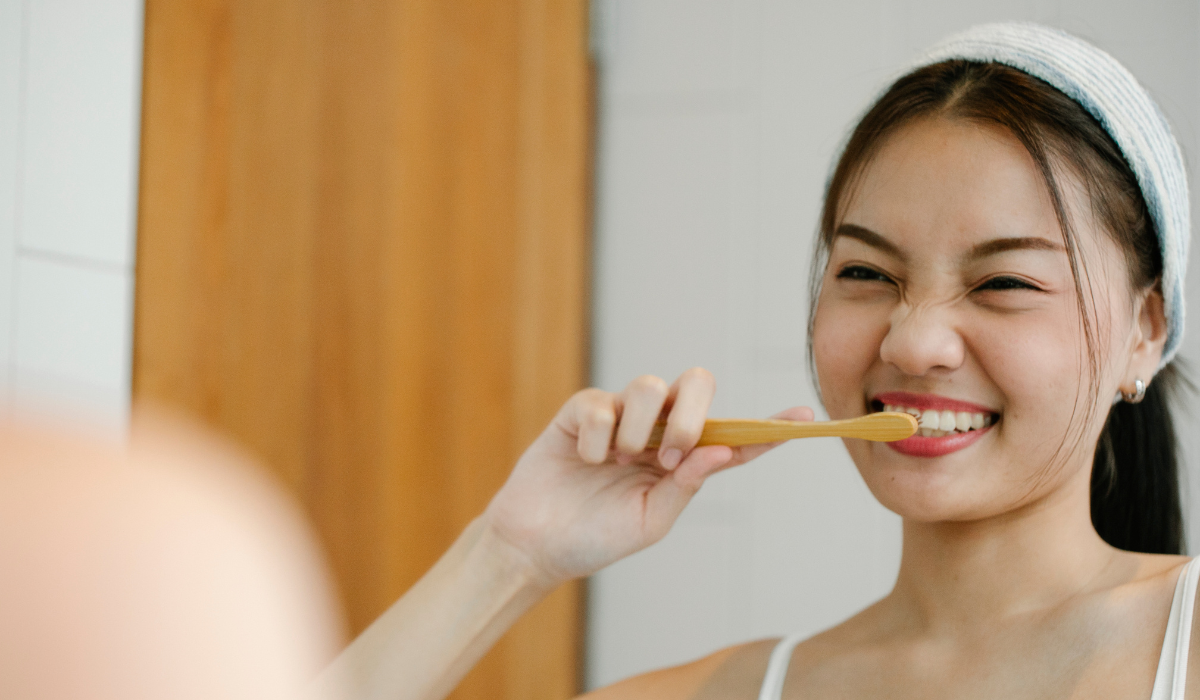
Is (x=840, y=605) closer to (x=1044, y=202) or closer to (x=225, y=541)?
(x=1044, y=202)

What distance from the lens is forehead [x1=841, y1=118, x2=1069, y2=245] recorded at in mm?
611

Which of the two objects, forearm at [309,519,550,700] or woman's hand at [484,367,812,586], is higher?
woman's hand at [484,367,812,586]

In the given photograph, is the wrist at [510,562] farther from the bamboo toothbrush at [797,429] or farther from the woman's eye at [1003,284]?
the woman's eye at [1003,284]

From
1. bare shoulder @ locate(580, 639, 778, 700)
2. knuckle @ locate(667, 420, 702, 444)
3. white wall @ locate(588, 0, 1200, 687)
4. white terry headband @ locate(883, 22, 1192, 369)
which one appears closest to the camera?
knuckle @ locate(667, 420, 702, 444)

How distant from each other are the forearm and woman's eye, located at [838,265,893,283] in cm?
31

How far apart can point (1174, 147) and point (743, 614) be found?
93 cm

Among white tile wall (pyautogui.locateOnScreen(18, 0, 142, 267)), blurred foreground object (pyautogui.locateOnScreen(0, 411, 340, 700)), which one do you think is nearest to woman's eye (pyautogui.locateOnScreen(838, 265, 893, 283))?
blurred foreground object (pyautogui.locateOnScreen(0, 411, 340, 700))

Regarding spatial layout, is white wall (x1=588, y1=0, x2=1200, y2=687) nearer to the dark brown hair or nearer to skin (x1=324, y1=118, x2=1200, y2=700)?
the dark brown hair

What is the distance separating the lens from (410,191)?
1072 millimetres

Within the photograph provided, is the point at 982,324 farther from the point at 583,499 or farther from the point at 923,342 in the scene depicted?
the point at 583,499

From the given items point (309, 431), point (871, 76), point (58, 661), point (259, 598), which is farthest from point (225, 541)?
point (871, 76)

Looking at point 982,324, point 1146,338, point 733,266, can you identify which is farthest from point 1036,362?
point 733,266

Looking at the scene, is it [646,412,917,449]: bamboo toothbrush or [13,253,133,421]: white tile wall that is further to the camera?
[13,253,133,421]: white tile wall

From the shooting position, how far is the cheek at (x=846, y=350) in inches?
26.2
